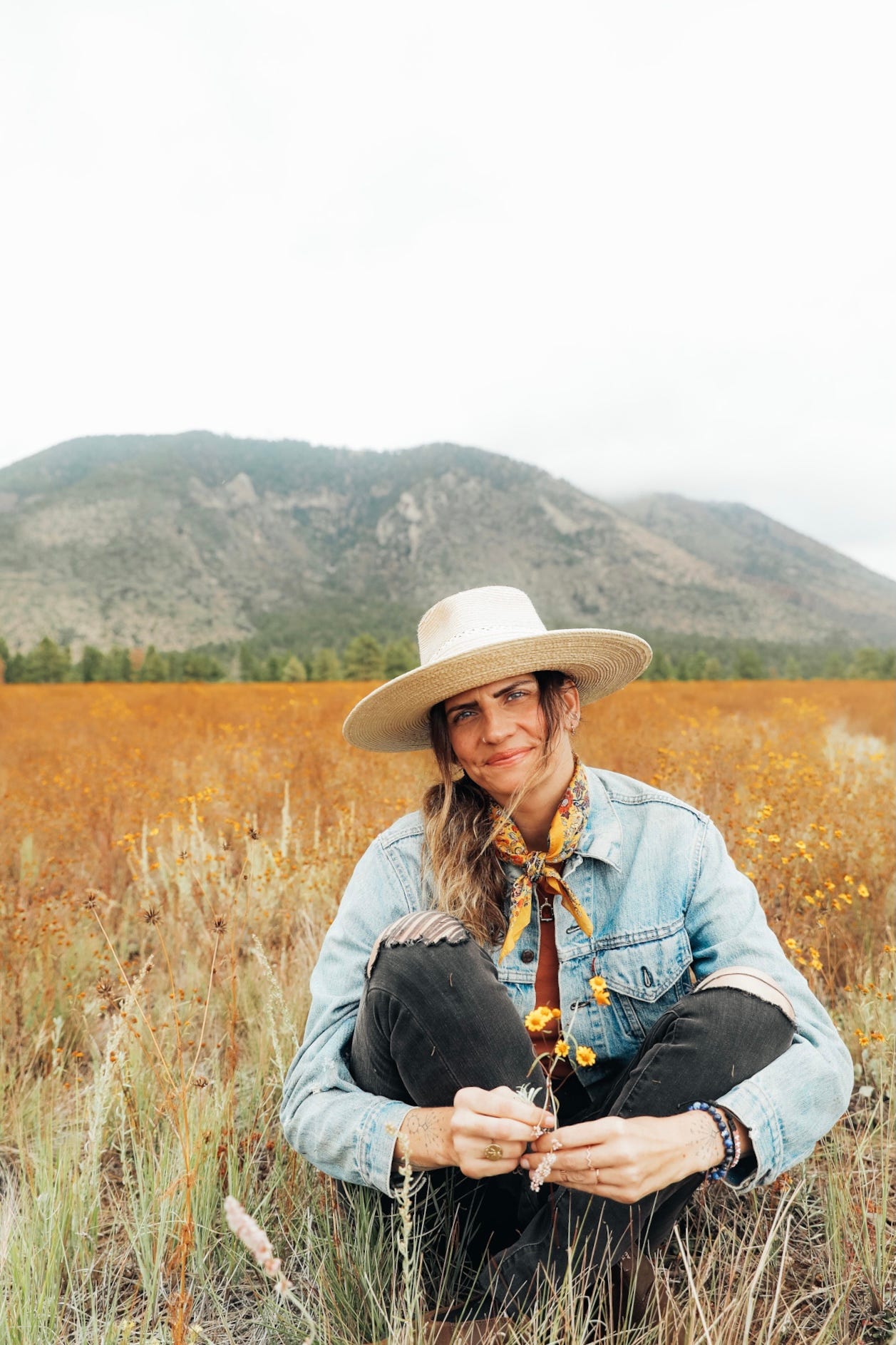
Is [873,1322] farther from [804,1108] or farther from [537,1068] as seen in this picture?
[537,1068]

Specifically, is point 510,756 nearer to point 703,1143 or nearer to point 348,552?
point 703,1143

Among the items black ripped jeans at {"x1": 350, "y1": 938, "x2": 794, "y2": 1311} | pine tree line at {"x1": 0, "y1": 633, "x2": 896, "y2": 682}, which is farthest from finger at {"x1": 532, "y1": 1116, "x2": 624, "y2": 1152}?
pine tree line at {"x1": 0, "y1": 633, "x2": 896, "y2": 682}

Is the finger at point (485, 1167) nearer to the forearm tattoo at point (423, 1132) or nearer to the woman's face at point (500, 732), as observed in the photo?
the forearm tattoo at point (423, 1132)

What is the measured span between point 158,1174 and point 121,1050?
0.58 m

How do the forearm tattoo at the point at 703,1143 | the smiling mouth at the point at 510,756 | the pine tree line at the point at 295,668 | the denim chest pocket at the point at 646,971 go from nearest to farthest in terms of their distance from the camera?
the forearm tattoo at the point at 703,1143, the denim chest pocket at the point at 646,971, the smiling mouth at the point at 510,756, the pine tree line at the point at 295,668

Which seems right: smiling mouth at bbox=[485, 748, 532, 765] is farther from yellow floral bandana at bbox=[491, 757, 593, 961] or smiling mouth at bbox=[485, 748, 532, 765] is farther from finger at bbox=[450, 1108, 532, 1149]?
finger at bbox=[450, 1108, 532, 1149]

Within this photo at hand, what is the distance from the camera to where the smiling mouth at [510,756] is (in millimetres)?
1782

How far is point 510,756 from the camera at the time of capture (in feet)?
5.86

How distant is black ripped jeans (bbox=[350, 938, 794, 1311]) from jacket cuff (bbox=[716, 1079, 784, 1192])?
1 centimetres

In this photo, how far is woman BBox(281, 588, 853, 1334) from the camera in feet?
4.24

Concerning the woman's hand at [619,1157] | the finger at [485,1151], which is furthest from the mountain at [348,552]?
the woman's hand at [619,1157]

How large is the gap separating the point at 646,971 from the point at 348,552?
13399 cm

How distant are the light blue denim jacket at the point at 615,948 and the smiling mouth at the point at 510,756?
196 millimetres

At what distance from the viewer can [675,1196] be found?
1.37 metres
